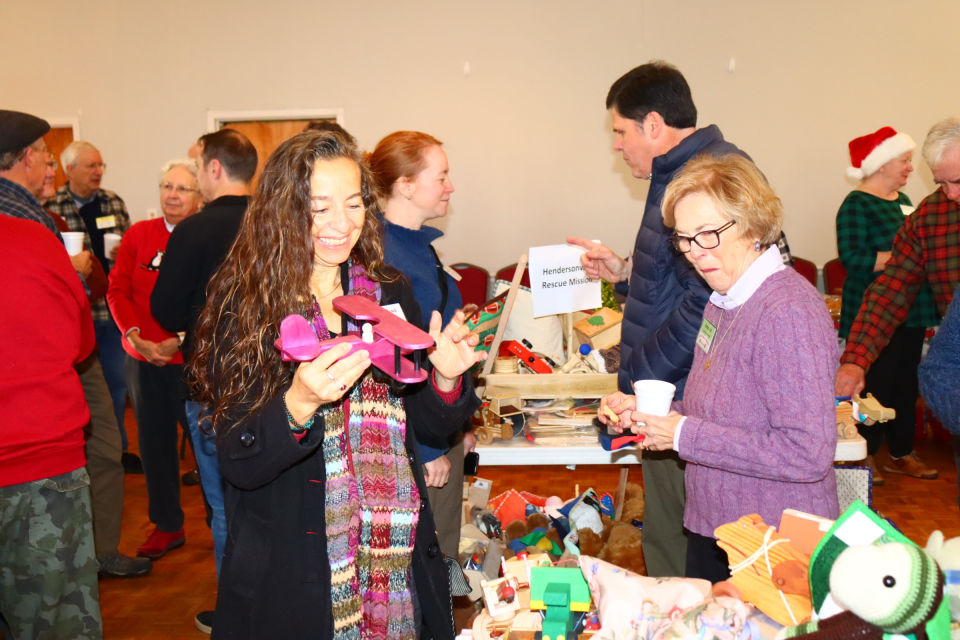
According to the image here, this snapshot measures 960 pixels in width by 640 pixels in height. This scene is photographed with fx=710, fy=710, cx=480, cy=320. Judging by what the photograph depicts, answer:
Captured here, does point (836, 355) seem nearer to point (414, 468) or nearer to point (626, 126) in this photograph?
point (414, 468)

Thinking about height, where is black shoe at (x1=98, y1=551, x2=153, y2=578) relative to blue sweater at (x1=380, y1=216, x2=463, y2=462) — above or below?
below

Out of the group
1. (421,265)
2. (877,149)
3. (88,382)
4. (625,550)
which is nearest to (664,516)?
(625,550)

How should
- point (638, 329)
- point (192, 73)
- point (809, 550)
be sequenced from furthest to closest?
point (192, 73), point (638, 329), point (809, 550)

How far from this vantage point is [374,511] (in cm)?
140

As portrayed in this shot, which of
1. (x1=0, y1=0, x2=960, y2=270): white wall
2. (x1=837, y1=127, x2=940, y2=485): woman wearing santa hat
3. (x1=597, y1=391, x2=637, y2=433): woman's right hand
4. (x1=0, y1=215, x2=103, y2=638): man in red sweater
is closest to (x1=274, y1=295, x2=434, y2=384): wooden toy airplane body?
(x1=597, y1=391, x2=637, y2=433): woman's right hand

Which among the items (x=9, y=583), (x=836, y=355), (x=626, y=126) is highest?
(x=626, y=126)

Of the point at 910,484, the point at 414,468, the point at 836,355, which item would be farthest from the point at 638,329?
the point at 910,484

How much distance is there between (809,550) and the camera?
3.52ft

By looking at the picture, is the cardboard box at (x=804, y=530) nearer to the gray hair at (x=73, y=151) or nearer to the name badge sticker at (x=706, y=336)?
the name badge sticker at (x=706, y=336)

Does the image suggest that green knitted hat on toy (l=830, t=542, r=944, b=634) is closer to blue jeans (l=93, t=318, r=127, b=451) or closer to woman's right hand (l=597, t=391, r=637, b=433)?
woman's right hand (l=597, t=391, r=637, b=433)

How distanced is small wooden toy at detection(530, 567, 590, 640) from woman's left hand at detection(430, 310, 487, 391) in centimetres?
41

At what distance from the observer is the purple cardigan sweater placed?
1398 millimetres

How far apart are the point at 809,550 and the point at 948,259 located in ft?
7.37

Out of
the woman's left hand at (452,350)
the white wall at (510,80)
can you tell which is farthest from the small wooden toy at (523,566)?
the white wall at (510,80)
